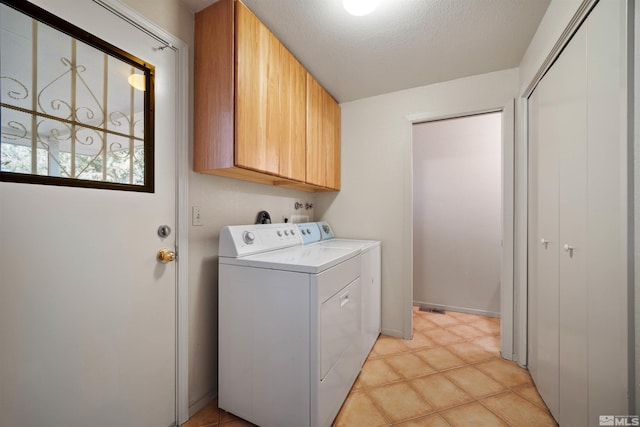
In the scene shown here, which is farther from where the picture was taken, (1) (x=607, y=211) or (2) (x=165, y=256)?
(2) (x=165, y=256)

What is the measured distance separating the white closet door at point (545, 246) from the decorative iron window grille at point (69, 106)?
6.97 ft

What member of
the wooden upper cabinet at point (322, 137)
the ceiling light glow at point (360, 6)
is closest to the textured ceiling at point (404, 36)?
the ceiling light glow at point (360, 6)

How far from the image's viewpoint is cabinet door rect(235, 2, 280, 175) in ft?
4.20

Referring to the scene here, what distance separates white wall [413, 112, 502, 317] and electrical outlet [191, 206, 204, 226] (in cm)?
251

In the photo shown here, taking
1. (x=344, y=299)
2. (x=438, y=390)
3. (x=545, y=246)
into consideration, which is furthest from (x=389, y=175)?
(x=438, y=390)

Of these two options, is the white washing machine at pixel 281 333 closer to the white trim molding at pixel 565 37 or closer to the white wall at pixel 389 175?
the white wall at pixel 389 175

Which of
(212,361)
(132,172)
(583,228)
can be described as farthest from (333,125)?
(212,361)

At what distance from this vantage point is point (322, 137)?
2.21 meters

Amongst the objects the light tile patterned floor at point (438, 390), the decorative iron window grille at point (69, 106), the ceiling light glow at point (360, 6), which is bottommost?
the light tile patterned floor at point (438, 390)

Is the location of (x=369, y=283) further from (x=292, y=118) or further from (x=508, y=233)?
(x=292, y=118)

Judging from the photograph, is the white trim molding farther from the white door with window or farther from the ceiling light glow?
the white door with window

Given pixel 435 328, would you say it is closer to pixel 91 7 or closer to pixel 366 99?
pixel 366 99

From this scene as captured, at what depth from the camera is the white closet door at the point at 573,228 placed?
3.41 feet

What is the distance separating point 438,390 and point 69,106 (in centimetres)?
243
